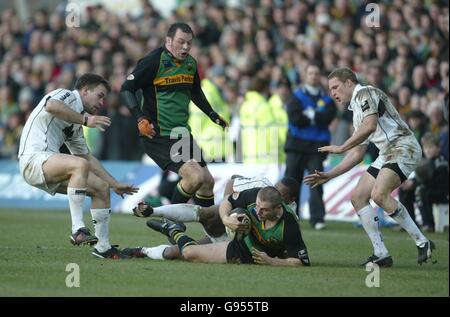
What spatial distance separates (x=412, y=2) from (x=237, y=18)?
194 inches

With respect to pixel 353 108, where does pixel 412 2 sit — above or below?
above

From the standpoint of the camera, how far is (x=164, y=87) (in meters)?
12.8

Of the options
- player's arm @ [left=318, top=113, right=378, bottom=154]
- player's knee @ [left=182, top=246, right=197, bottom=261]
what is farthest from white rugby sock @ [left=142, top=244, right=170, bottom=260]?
player's arm @ [left=318, top=113, right=378, bottom=154]

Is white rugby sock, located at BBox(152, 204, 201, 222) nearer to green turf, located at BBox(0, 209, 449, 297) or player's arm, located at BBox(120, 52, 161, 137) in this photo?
green turf, located at BBox(0, 209, 449, 297)

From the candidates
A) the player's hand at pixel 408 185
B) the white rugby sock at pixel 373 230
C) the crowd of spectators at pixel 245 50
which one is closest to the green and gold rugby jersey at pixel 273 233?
the white rugby sock at pixel 373 230

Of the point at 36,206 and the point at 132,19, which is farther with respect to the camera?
the point at 132,19

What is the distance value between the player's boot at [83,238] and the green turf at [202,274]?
238mm

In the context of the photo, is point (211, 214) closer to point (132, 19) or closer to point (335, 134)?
point (335, 134)

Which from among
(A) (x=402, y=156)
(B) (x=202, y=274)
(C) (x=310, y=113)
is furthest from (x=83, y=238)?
(C) (x=310, y=113)

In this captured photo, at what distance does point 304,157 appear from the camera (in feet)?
59.0

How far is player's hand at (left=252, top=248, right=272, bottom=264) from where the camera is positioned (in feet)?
36.2

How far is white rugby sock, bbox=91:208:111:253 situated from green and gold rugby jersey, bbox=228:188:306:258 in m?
1.46

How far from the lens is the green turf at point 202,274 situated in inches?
363
